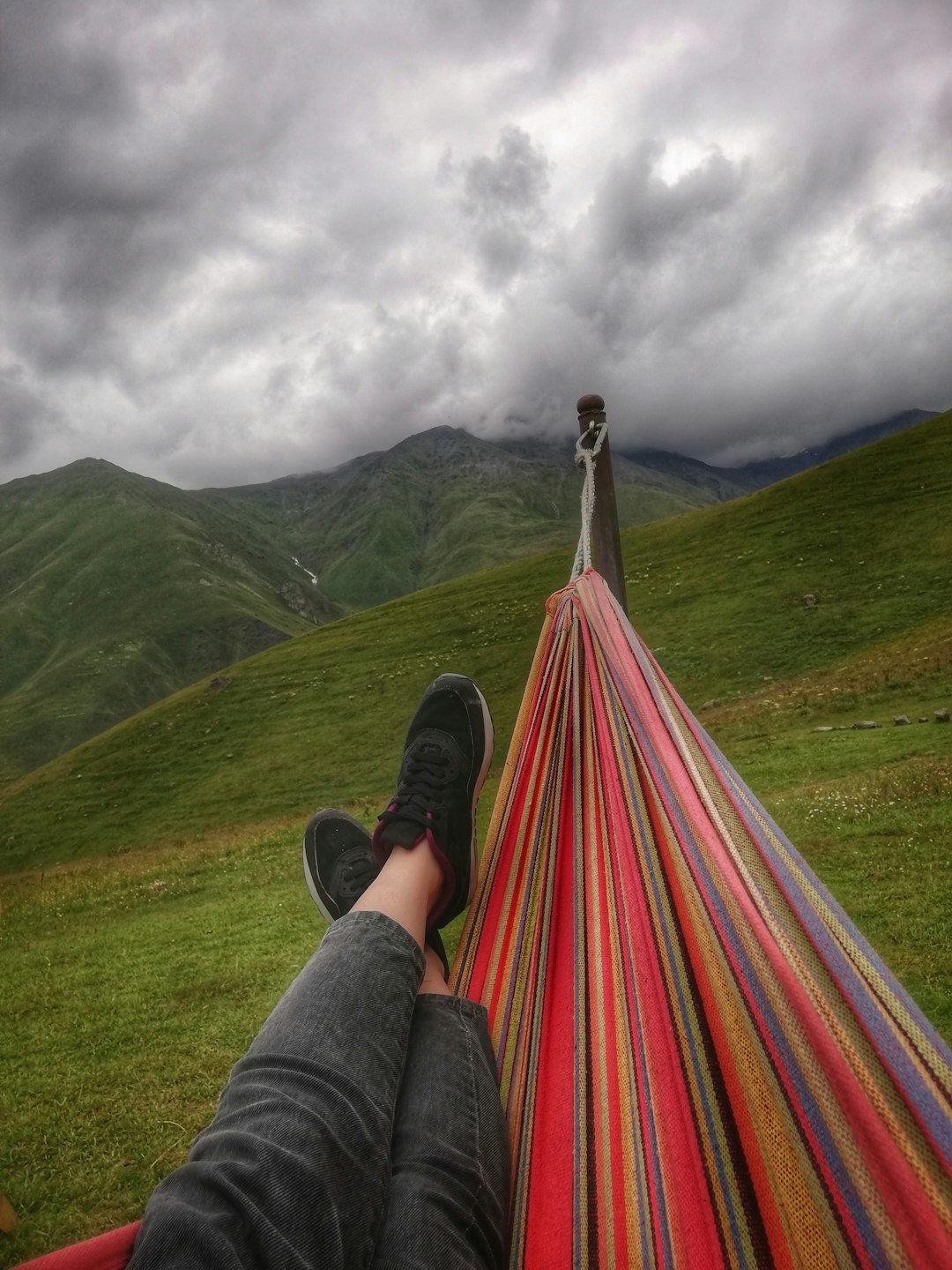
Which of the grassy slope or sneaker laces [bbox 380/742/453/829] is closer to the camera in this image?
sneaker laces [bbox 380/742/453/829]

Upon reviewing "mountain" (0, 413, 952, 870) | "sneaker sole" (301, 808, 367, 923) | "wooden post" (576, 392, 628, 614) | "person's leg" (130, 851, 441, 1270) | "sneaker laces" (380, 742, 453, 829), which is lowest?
"mountain" (0, 413, 952, 870)

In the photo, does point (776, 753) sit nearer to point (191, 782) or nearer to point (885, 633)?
point (885, 633)

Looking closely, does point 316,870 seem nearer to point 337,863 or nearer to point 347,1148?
point 337,863

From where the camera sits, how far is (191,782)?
15.4 meters

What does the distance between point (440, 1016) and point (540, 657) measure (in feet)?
5.26

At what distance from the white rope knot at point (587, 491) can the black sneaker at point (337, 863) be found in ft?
4.71

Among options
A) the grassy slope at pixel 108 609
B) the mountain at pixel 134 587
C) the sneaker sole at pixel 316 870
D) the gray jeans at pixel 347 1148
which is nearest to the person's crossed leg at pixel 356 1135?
the gray jeans at pixel 347 1148

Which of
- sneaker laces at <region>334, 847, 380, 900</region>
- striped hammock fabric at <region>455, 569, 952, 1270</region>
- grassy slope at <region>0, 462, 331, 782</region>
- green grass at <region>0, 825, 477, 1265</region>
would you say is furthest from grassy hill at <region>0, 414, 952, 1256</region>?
grassy slope at <region>0, 462, 331, 782</region>

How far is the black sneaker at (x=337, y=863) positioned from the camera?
2.29m

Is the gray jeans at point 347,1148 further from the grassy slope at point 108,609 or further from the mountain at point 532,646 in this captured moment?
the grassy slope at point 108,609

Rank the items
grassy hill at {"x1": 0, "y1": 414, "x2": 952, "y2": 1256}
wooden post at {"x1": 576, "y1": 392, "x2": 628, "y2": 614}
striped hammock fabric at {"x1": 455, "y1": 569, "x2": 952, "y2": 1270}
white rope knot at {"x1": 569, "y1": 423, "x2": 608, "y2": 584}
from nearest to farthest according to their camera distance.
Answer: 1. striped hammock fabric at {"x1": 455, "y1": 569, "x2": 952, "y2": 1270}
2. grassy hill at {"x1": 0, "y1": 414, "x2": 952, "y2": 1256}
3. white rope knot at {"x1": 569, "y1": 423, "x2": 608, "y2": 584}
4. wooden post at {"x1": 576, "y1": 392, "x2": 628, "y2": 614}

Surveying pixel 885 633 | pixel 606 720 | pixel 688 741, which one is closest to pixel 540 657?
pixel 606 720

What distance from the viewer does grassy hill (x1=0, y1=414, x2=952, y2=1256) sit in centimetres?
248

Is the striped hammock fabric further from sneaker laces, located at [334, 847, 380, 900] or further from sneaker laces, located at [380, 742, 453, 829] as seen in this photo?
sneaker laces, located at [334, 847, 380, 900]
